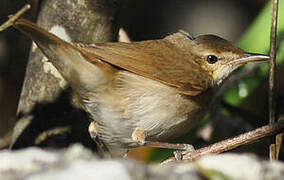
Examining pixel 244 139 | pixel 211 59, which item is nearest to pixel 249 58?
pixel 211 59

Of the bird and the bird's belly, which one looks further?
the bird's belly

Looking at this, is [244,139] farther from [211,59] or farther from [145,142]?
[211,59]

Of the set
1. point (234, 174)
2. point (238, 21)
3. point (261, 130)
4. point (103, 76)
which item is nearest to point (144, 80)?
point (103, 76)

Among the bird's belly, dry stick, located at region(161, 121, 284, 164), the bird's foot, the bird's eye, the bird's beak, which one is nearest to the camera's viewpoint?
dry stick, located at region(161, 121, 284, 164)

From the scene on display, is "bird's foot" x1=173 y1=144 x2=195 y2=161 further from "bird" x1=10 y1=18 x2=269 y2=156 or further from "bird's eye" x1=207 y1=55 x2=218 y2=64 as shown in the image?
"bird's eye" x1=207 y1=55 x2=218 y2=64

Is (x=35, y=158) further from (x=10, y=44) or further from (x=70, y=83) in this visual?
(x=10, y=44)

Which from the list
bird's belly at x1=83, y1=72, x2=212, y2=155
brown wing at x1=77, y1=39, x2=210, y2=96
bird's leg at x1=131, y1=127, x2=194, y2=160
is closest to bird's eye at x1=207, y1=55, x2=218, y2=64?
brown wing at x1=77, y1=39, x2=210, y2=96

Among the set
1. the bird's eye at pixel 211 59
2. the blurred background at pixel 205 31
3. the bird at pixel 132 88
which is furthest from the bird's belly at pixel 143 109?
the blurred background at pixel 205 31
